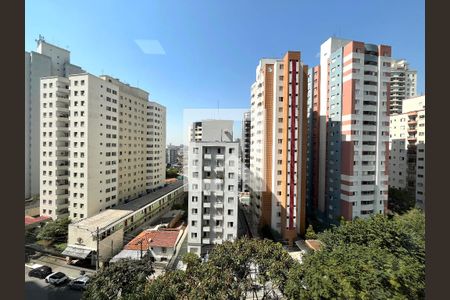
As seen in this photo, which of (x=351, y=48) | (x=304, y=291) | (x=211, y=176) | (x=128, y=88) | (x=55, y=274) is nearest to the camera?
(x=304, y=291)

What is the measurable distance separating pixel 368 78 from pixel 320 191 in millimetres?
4810

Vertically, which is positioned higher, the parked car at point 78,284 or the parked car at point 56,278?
the parked car at point 56,278

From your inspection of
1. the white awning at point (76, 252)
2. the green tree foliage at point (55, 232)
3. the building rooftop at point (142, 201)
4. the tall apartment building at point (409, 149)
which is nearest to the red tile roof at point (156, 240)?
the white awning at point (76, 252)

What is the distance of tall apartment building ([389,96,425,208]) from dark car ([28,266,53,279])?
14.8m

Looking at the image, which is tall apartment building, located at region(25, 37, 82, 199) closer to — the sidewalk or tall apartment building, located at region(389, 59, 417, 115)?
the sidewalk

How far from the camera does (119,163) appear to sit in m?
9.58

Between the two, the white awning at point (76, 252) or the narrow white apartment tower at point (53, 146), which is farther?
the narrow white apartment tower at point (53, 146)

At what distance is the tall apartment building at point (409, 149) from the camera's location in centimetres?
1045

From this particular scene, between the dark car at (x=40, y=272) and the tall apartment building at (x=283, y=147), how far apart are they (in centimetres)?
649

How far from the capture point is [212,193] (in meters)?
6.39

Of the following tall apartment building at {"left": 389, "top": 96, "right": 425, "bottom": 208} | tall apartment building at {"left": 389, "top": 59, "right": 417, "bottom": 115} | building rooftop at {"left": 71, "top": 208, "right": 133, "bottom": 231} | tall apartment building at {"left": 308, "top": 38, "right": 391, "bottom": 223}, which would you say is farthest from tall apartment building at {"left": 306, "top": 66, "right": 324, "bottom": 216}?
tall apartment building at {"left": 389, "top": 59, "right": 417, "bottom": 115}

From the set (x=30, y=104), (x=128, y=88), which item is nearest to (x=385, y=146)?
(x=128, y=88)

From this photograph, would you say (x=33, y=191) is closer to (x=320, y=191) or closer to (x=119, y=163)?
(x=119, y=163)

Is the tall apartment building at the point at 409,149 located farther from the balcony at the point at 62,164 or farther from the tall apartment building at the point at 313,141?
the balcony at the point at 62,164
